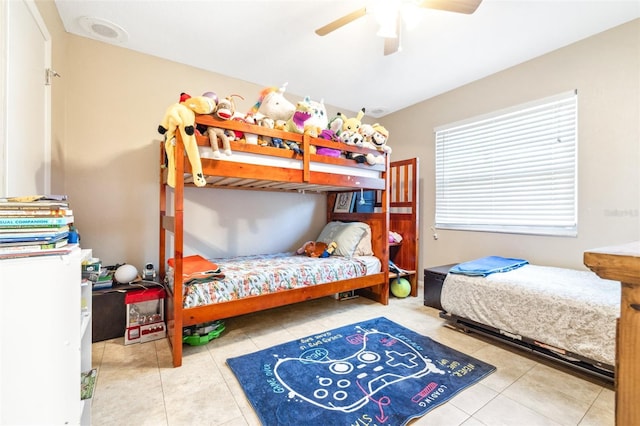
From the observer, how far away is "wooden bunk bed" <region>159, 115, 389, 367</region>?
72.4 inches

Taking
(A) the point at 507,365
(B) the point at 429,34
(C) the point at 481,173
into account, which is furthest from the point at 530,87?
(A) the point at 507,365

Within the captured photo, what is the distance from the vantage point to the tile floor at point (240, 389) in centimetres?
135

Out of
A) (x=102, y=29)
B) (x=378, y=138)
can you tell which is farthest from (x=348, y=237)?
(x=102, y=29)

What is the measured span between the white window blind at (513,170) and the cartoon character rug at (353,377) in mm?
1620

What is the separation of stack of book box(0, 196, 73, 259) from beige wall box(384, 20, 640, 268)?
10.5ft

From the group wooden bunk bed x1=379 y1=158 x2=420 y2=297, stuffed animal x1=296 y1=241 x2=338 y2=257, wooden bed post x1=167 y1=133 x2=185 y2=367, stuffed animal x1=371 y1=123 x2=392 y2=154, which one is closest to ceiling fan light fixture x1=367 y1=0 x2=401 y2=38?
stuffed animal x1=371 y1=123 x2=392 y2=154

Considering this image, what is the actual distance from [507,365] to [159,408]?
208cm

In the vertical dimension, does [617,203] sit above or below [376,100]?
below

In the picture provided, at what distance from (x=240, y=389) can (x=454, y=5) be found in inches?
100

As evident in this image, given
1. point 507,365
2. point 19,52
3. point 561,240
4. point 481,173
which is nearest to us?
point 19,52

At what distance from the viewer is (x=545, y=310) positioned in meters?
1.80

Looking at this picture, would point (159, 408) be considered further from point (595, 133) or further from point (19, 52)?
point (595, 133)

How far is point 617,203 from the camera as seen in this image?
224cm

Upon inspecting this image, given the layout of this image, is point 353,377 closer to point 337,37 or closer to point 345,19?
point 345,19
